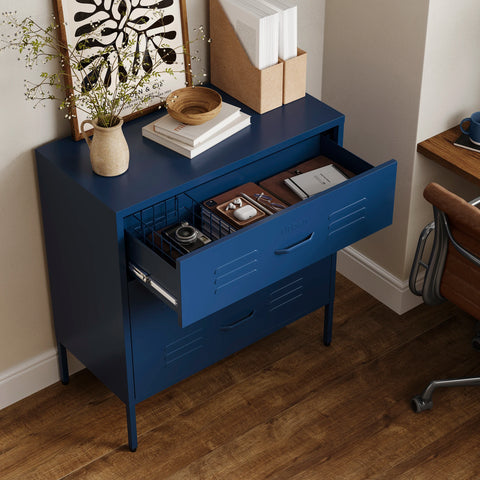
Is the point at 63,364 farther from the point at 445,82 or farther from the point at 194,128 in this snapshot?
the point at 445,82

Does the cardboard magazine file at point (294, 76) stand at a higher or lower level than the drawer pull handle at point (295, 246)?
higher

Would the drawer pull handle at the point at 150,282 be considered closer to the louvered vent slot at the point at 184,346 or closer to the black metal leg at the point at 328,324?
the louvered vent slot at the point at 184,346

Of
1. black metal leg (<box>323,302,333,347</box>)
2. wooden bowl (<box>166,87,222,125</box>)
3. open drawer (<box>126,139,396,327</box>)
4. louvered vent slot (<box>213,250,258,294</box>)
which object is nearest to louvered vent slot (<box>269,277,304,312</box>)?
black metal leg (<box>323,302,333,347</box>)

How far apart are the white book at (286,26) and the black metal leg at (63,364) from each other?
1.13m

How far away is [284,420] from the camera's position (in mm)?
2553

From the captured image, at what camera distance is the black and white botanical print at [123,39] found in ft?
6.84

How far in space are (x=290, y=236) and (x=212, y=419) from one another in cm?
77

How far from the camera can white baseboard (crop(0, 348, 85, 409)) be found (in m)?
2.57

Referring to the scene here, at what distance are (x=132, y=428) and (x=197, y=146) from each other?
85 cm

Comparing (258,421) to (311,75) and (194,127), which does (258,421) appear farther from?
(311,75)

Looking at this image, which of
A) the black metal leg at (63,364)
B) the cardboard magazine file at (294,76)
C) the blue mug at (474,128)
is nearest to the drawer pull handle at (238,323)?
the black metal leg at (63,364)

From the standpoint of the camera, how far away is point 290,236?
2082mm

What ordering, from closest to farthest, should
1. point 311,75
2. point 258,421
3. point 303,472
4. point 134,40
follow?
point 134,40
point 303,472
point 258,421
point 311,75

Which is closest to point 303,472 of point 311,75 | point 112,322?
point 112,322
